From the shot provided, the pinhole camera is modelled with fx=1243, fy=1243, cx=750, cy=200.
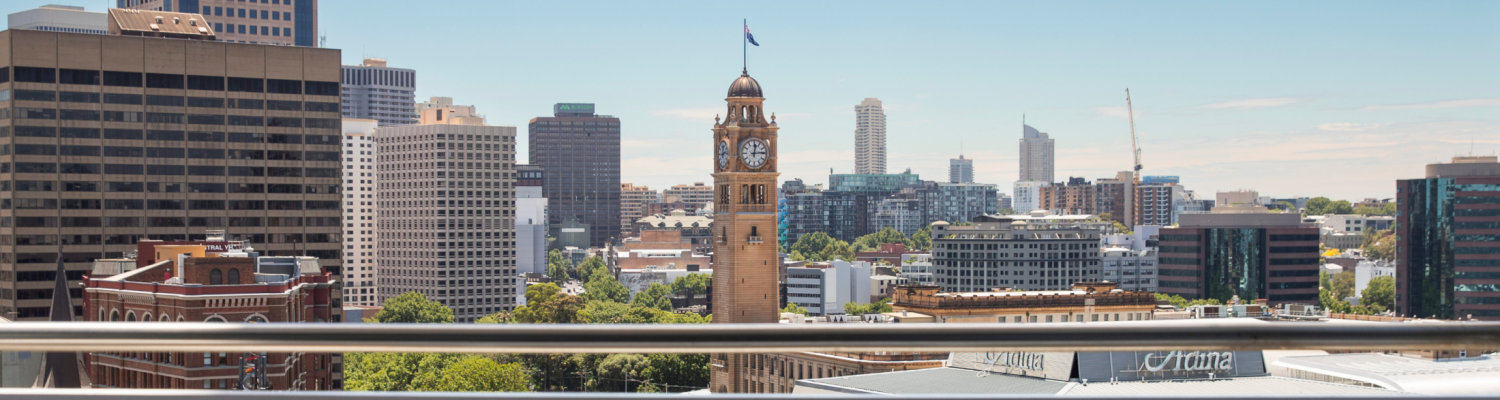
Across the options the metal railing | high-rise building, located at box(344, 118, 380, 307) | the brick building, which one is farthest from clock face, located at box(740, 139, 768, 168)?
high-rise building, located at box(344, 118, 380, 307)

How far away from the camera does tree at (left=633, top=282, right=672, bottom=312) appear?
→ 10019 centimetres

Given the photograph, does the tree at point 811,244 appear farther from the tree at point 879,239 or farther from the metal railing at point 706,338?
the metal railing at point 706,338

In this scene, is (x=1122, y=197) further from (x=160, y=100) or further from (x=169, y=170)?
(x=160, y=100)

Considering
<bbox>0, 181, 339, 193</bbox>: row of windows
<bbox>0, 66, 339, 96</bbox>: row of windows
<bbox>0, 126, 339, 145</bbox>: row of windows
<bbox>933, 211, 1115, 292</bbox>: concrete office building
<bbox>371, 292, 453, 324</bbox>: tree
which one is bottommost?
<bbox>371, 292, 453, 324</bbox>: tree

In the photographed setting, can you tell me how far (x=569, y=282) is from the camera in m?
150

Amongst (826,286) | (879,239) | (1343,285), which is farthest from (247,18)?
(1343,285)

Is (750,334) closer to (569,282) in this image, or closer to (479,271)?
(479,271)

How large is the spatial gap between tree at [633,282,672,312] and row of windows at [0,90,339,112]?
3586 cm

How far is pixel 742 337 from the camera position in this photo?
262 cm

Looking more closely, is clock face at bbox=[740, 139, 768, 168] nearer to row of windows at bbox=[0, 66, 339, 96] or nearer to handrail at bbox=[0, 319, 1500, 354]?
row of windows at bbox=[0, 66, 339, 96]

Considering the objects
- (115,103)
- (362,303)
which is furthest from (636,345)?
(362,303)

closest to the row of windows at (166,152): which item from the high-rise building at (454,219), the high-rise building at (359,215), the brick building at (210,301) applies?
the brick building at (210,301)

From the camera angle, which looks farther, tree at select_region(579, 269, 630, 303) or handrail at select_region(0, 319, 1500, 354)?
tree at select_region(579, 269, 630, 303)

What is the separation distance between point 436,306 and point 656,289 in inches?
1017
